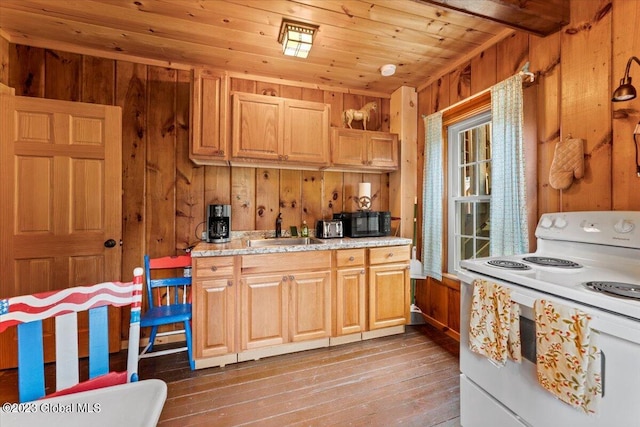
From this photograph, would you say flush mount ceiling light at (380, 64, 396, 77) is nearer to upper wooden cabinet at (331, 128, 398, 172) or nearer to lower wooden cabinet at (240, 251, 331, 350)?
upper wooden cabinet at (331, 128, 398, 172)

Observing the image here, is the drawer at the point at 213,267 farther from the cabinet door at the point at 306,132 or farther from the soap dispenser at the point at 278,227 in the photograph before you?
the cabinet door at the point at 306,132

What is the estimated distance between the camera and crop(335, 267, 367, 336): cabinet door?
2479mm

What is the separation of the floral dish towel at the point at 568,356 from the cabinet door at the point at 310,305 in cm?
159

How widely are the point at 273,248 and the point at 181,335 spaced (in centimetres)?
129

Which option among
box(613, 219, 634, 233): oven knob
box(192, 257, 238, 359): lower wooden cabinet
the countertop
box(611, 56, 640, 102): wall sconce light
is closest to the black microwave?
the countertop

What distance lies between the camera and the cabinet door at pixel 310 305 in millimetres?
2350

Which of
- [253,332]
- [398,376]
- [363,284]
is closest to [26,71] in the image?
[253,332]

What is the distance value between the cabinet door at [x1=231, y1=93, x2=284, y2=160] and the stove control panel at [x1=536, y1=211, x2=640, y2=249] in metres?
2.07

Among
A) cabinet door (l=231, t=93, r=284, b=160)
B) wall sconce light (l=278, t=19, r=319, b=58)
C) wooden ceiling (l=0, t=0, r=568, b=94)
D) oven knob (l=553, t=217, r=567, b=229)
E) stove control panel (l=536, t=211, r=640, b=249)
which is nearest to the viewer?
stove control panel (l=536, t=211, r=640, b=249)

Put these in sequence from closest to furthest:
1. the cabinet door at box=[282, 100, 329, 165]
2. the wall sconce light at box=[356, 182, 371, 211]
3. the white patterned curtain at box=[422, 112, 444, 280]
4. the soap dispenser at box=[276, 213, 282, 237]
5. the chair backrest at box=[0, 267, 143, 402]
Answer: the chair backrest at box=[0, 267, 143, 402]
the cabinet door at box=[282, 100, 329, 165]
the white patterned curtain at box=[422, 112, 444, 280]
the soap dispenser at box=[276, 213, 282, 237]
the wall sconce light at box=[356, 182, 371, 211]

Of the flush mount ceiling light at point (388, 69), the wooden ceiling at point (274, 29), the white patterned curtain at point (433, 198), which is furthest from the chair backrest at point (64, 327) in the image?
the flush mount ceiling light at point (388, 69)

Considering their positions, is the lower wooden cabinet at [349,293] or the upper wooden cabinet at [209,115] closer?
the upper wooden cabinet at [209,115]

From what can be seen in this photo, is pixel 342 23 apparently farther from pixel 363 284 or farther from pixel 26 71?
pixel 26 71

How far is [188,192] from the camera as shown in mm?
2637
